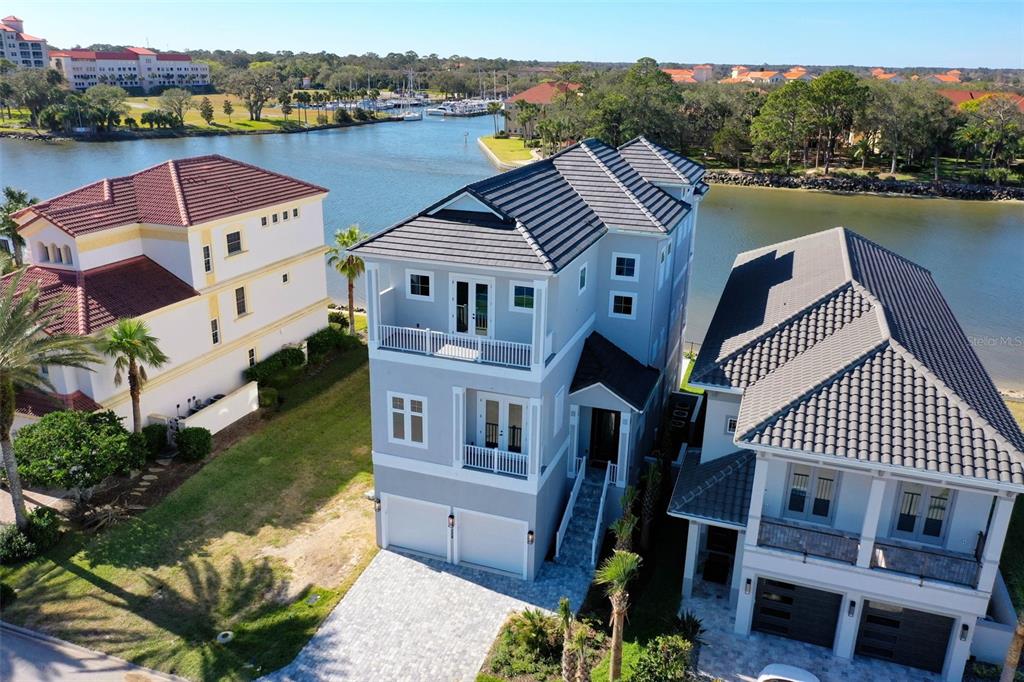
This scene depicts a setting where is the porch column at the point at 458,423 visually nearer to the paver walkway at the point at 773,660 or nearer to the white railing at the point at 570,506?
the white railing at the point at 570,506

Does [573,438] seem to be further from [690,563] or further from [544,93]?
[544,93]

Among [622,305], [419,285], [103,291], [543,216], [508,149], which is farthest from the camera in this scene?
[508,149]

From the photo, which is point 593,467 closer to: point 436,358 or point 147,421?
point 436,358

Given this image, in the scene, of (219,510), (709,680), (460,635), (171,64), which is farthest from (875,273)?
(171,64)

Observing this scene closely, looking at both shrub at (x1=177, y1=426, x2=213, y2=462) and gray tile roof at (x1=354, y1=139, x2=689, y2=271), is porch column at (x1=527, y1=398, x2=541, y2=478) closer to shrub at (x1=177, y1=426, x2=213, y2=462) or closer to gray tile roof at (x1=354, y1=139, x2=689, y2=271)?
gray tile roof at (x1=354, y1=139, x2=689, y2=271)

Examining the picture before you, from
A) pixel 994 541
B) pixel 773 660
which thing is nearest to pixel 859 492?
pixel 994 541

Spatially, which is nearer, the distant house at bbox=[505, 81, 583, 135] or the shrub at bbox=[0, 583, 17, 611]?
the shrub at bbox=[0, 583, 17, 611]

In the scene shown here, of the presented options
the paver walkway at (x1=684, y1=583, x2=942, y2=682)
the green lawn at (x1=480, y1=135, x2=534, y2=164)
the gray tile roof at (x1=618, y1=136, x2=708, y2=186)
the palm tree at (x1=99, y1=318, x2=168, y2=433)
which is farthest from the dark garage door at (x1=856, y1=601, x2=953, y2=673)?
the green lawn at (x1=480, y1=135, x2=534, y2=164)
